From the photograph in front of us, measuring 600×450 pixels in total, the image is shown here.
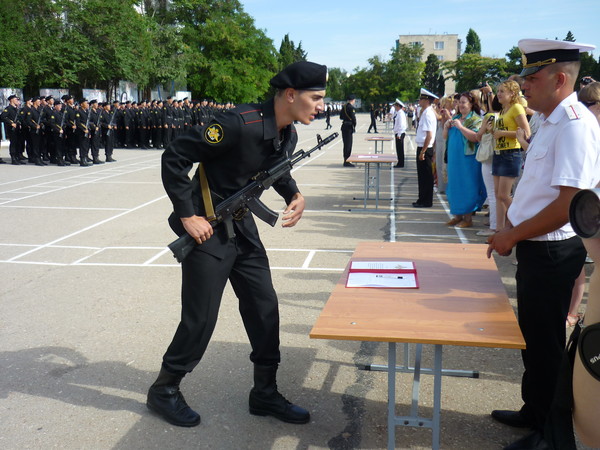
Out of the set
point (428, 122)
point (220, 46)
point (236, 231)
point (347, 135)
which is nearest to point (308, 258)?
point (236, 231)

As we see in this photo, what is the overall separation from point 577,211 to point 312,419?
7.73 ft

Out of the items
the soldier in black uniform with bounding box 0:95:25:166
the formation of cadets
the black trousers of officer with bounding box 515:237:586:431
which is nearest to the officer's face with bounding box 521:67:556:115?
the black trousers of officer with bounding box 515:237:586:431

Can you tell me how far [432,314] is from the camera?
2.75 meters

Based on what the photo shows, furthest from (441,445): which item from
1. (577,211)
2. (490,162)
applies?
(490,162)

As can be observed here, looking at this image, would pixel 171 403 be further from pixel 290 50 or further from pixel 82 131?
pixel 290 50

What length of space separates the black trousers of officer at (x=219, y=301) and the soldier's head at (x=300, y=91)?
0.76 metres

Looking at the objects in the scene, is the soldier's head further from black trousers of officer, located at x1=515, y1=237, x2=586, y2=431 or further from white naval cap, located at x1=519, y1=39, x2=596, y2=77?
black trousers of officer, located at x1=515, y1=237, x2=586, y2=431

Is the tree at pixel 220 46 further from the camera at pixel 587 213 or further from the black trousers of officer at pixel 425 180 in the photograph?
the camera at pixel 587 213

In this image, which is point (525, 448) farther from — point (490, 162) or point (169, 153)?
point (490, 162)

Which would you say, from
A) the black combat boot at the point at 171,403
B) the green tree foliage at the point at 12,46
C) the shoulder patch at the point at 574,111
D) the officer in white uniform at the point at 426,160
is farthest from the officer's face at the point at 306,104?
the green tree foliage at the point at 12,46

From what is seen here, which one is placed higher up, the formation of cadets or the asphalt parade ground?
the formation of cadets

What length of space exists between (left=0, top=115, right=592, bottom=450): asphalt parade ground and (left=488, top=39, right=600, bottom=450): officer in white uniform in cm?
60

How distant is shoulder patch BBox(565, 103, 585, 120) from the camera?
2.77 meters

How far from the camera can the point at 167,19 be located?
53.6 metres
